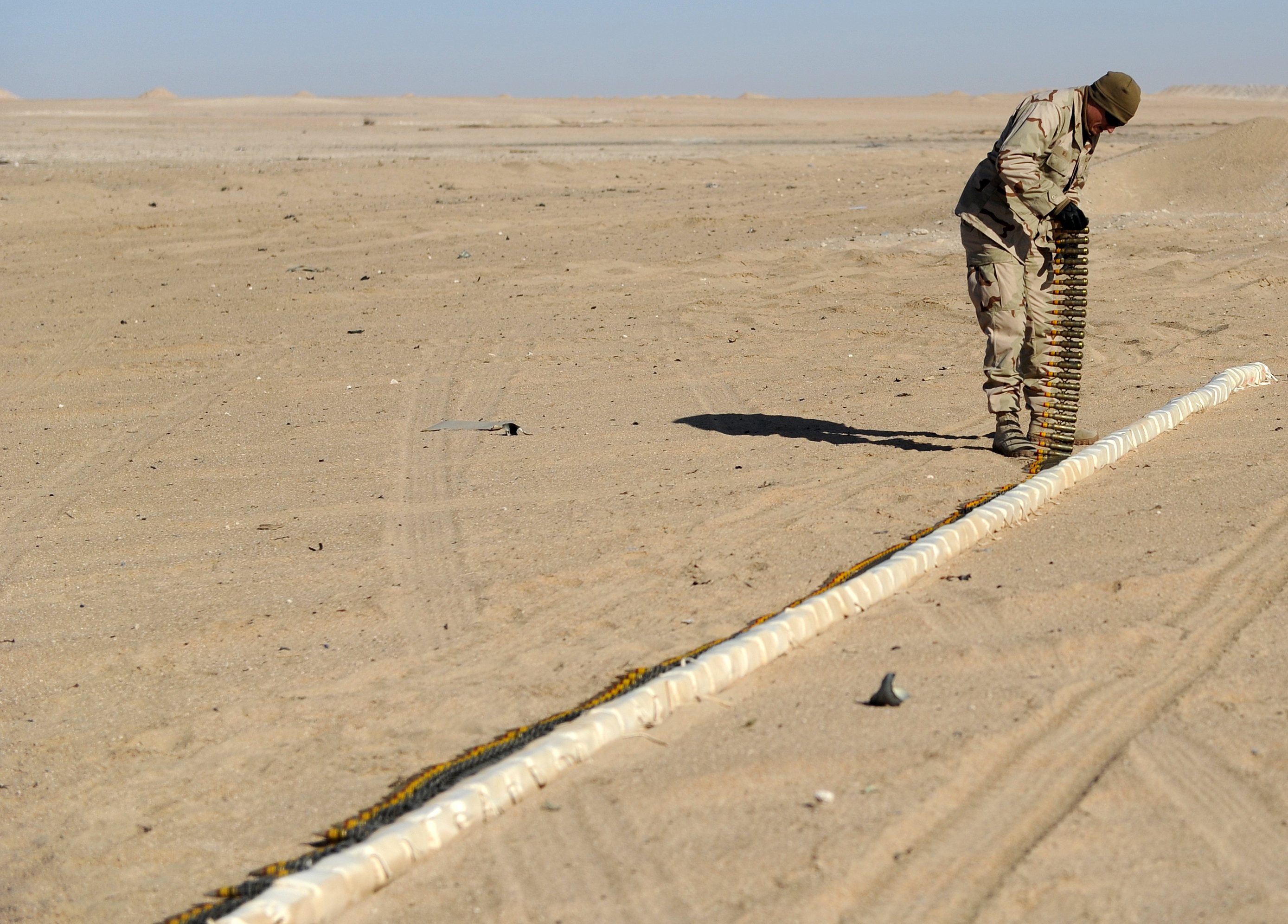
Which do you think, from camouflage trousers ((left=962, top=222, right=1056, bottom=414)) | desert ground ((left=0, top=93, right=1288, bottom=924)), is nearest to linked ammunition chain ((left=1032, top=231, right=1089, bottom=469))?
camouflage trousers ((left=962, top=222, right=1056, bottom=414))

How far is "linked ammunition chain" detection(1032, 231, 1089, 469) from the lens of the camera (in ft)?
20.1

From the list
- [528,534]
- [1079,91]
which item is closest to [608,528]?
[528,534]

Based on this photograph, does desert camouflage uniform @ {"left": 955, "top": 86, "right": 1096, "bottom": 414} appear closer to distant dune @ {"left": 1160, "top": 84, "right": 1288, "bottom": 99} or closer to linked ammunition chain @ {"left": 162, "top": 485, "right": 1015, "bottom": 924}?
→ linked ammunition chain @ {"left": 162, "top": 485, "right": 1015, "bottom": 924}

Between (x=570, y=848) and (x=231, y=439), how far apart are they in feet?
16.0

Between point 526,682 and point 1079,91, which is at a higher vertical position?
point 1079,91

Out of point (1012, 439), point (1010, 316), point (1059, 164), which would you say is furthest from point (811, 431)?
point (1059, 164)

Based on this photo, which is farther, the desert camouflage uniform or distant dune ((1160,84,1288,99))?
distant dune ((1160,84,1288,99))

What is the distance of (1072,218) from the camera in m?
5.89

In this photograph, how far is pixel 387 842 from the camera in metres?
2.91

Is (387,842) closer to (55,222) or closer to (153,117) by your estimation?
(55,222)

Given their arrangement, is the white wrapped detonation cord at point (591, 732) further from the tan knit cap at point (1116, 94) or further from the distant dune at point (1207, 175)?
the distant dune at point (1207, 175)

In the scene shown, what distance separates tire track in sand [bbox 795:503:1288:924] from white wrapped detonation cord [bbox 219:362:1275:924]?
0.83 meters

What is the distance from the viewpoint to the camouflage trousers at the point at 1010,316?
239 inches

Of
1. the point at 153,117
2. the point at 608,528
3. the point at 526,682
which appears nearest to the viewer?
the point at 526,682
